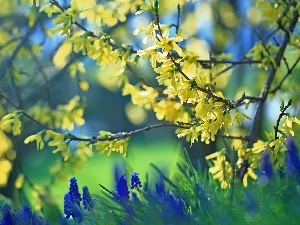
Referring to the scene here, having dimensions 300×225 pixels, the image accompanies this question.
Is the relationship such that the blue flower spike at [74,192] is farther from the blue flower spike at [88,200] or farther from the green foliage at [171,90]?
the green foliage at [171,90]

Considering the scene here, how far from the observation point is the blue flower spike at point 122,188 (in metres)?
2.44

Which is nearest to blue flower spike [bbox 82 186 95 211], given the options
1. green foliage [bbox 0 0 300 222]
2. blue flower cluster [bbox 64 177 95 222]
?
blue flower cluster [bbox 64 177 95 222]

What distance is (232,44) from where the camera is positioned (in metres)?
8.66

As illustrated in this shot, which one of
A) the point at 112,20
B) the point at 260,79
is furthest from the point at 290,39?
the point at 260,79

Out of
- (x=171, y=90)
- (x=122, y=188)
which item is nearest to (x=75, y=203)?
(x=122, y=188)

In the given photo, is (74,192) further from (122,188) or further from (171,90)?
A: (171,90)

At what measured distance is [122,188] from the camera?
248cm

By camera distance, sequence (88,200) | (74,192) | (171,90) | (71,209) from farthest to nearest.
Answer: (171,90), (74,192), (88,200), (71,209)

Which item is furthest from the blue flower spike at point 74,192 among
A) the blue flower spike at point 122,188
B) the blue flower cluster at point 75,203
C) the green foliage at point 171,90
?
the green foliage at point 171,90

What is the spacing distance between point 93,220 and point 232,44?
6.69 metres

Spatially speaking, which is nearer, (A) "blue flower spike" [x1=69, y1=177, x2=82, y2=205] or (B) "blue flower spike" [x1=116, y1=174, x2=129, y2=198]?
(B) "blue flower spike" [x1=116, y1=174, x2=129, y2=198]

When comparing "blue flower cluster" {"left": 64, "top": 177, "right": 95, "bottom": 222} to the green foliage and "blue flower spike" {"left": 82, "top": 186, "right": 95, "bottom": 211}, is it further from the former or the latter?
the green foliage

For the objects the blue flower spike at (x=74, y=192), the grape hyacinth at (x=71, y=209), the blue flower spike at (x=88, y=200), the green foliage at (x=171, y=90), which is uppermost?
the green foliage at (x=171, y=90)

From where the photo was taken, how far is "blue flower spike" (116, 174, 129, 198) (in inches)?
96.0
